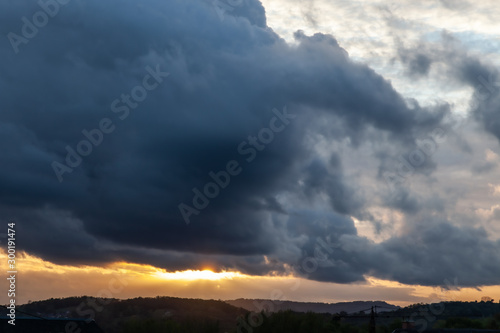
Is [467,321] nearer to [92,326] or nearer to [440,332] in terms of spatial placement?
[440,332]

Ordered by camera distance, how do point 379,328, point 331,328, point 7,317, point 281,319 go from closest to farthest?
1. point 7,317
2. point 281,319
3. point 331,328
4. point 379,328

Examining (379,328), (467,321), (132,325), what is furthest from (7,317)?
(467,321)

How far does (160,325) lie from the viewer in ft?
463

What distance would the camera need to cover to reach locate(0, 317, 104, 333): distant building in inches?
3014

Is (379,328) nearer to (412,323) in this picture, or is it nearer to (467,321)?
(467,321)

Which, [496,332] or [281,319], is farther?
[281,319]

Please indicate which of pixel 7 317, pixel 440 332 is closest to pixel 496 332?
pixel 440 332

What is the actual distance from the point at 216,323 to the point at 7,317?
3443 inches

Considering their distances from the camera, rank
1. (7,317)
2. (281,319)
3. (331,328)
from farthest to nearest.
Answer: (331,328), (281,319), (7,317)

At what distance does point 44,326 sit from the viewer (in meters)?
79.4

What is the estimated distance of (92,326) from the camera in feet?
280

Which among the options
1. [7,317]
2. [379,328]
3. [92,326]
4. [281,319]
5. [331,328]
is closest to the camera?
[7,317]

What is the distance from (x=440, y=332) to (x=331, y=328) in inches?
2948

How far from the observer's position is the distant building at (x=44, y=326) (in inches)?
3014
